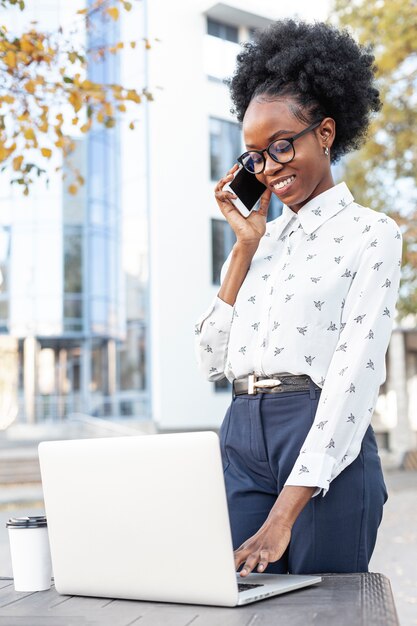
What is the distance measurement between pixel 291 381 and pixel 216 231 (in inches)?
753

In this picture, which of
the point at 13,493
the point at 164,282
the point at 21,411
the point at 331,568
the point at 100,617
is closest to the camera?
the point at 100,617

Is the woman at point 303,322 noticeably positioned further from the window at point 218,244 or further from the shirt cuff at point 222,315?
the window at point 218,244

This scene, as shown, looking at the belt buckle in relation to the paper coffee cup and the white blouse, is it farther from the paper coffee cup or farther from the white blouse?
the paper coffee cup

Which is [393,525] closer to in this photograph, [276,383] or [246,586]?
[276,383]

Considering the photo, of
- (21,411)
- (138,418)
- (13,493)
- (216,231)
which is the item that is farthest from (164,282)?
(13,493)

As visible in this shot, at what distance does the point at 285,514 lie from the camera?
168 centimetres

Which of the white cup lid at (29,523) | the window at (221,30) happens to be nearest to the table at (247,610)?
the white cup lid at (29,523)

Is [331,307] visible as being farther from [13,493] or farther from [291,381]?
[13,493]

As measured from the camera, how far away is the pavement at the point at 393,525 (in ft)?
18.8

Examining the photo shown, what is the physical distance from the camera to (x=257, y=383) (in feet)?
6.29

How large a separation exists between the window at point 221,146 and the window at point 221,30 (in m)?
1.97

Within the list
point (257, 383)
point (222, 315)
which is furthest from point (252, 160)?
point (257, 383)

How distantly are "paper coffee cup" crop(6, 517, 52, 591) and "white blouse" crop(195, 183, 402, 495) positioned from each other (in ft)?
1.61

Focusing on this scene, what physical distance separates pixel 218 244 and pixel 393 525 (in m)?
12.5
